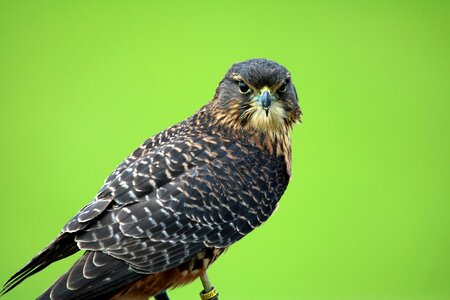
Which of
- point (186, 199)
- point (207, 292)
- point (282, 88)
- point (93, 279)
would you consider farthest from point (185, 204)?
point (282, 88)

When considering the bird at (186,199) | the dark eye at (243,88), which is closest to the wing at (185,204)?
the bird at (186,199)

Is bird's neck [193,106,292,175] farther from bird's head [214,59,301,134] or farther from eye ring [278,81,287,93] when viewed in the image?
eye ring [278,81,287,93]

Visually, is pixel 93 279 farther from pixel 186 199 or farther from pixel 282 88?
pixel 282 88

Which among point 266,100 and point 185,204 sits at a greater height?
point 266,100

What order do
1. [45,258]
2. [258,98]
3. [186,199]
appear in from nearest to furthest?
[45,258] → [186,199] → [258,98]

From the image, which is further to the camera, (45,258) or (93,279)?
(45,258)

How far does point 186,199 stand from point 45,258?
2.82ft

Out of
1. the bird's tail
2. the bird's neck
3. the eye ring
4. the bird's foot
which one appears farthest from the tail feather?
the eye ring

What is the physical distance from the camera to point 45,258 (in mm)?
4051

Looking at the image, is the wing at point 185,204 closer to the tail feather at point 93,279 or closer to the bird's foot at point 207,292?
the tail feather at point 93,279

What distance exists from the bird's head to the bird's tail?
128 cm

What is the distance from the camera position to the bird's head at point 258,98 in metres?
4.37

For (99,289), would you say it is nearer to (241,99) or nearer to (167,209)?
(167,209)

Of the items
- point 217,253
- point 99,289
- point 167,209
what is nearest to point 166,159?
point 167,209
